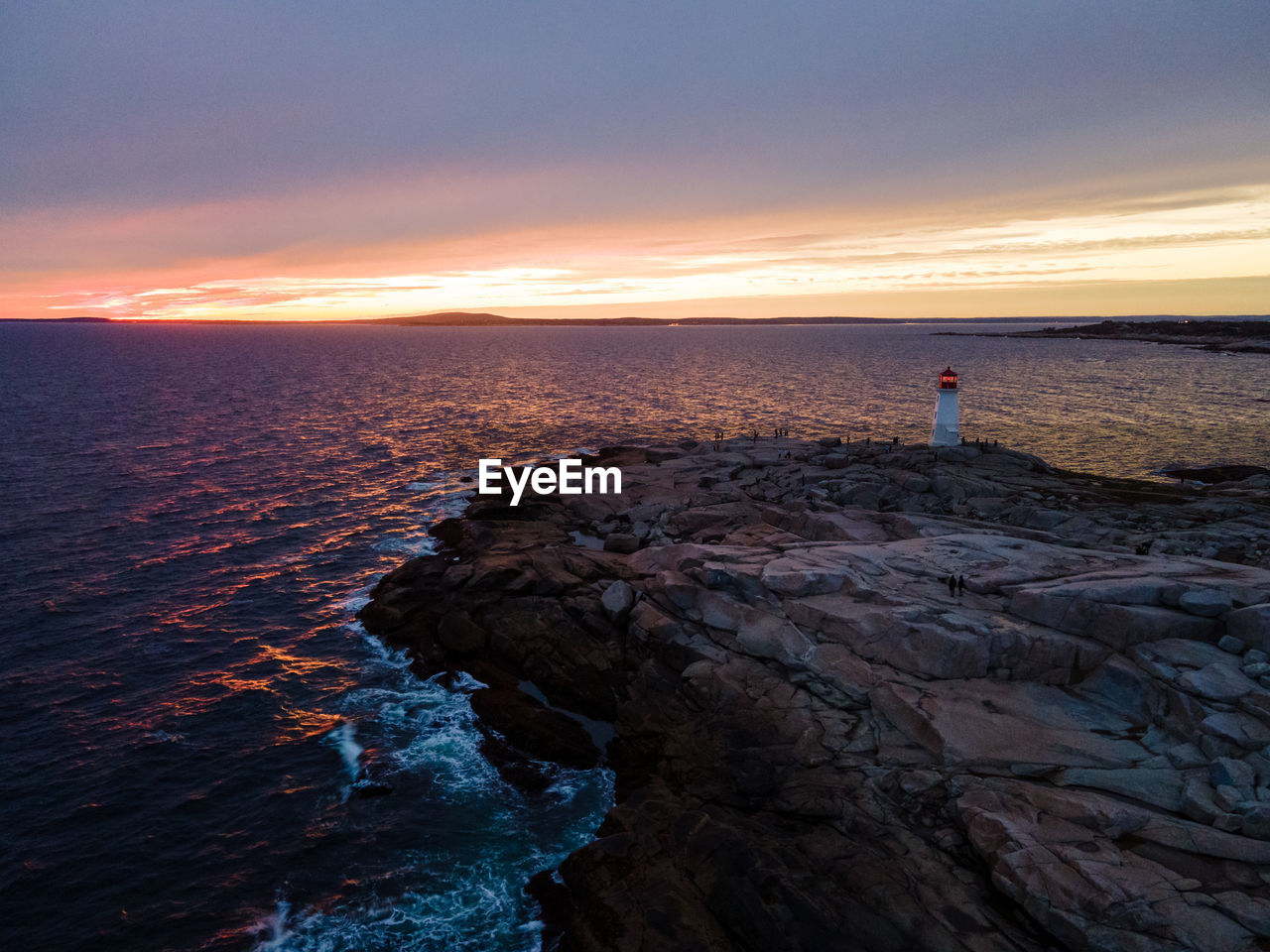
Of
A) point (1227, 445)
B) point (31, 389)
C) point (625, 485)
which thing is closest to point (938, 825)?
point (625, 485)

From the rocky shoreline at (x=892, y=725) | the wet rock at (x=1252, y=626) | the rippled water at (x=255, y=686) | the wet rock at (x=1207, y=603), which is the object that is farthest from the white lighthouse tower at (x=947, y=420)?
the wet rock at (x=1252, y=626)

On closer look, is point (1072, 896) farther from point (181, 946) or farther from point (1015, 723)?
point (181, 946)

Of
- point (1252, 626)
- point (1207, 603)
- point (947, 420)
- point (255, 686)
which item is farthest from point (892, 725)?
point (947, 420)

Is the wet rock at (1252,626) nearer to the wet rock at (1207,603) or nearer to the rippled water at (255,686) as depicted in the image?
the wet rock at (1207,603)

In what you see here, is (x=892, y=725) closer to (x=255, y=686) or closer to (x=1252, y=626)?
(x=1252, y=626)

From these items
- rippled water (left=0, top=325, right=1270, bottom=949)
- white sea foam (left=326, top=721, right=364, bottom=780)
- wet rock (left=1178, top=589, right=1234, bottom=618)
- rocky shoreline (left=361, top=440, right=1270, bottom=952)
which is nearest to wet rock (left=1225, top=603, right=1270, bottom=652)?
rocky shoreline (left=361, top=440, right=1270, bottom=952)

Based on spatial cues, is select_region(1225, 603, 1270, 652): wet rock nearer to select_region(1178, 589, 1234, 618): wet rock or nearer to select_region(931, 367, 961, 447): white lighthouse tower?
select_region(1178, 589, 1234, 618): wet rock
